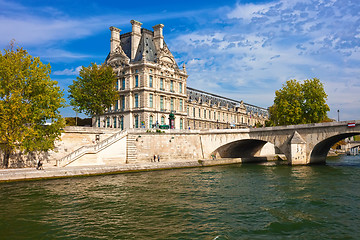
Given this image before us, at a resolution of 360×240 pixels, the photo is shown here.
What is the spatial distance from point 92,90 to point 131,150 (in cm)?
1411

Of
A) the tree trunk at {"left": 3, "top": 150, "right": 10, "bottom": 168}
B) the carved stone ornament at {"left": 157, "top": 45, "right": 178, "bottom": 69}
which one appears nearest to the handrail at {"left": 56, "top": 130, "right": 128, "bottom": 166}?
the tree trunk at {"left": 3, "top": 150, "right": 10, "bottom": 168}

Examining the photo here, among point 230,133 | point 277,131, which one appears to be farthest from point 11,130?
point 277,131

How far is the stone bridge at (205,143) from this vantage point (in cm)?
4025

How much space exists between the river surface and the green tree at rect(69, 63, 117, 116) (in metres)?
24.9

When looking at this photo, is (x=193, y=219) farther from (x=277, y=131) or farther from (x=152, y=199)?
(x=277, y=131)

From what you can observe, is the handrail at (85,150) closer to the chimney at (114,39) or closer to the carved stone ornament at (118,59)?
the carved stone ornament at (118,59)

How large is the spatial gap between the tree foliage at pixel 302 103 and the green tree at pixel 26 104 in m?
42.6

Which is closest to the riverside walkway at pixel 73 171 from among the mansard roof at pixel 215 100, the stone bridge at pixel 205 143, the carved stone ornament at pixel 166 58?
the stone bridge at pixel 205 143

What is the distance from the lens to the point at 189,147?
5209 centimetres

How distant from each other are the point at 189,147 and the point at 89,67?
75.6 feet

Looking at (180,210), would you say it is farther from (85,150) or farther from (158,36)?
(158,36)

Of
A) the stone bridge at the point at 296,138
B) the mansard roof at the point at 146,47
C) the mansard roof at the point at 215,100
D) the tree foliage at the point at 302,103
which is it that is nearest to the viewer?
the stone bridge at the point at 296,138

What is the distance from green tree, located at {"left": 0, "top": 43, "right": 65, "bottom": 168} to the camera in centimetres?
3141

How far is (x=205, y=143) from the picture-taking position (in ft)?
176
